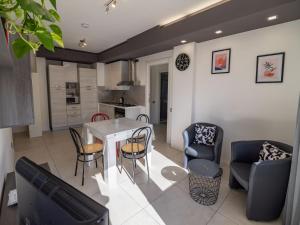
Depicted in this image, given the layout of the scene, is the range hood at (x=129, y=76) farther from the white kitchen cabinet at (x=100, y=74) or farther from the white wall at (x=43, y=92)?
the white wall at (x=43, y=92)

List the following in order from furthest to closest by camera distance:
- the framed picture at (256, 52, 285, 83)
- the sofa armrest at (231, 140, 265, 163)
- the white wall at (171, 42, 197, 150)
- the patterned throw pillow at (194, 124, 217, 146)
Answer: the white wall at (171, 42, 197, 150) < the patterned throw pillow at (194, 124, 217, 146) < the framed picture at (256, 52, 285, 83) < the sofa armrest at (231, 140, 265, 163)

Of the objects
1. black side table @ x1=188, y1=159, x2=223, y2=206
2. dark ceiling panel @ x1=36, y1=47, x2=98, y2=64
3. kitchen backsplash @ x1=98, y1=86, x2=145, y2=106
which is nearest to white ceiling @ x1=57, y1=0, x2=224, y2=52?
dark ceiling panel @ x1=36, y1=47, x2=98, y2=64

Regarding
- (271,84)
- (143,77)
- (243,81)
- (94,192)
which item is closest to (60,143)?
(94,192)

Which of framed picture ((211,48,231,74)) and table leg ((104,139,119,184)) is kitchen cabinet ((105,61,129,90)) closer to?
framed picture ((211,48,231,74))

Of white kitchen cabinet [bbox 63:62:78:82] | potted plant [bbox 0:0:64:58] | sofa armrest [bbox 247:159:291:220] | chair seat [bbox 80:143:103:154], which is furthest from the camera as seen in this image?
white kitchen cabinet [bbox 63:62:78:82]

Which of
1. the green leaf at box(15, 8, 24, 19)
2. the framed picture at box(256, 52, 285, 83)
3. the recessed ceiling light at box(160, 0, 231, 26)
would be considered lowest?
the green leaf at box(15, 8, 24, 19)

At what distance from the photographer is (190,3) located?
7.75 feet

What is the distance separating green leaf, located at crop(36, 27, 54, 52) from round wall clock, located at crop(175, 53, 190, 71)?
3.27 m

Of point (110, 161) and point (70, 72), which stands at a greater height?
point (70, 72)

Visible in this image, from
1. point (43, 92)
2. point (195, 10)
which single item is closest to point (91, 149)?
point (195, 10)

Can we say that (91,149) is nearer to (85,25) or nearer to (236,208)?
(236,208)

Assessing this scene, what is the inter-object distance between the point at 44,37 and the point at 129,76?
503cm

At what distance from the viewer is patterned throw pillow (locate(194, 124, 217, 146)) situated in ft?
9.63

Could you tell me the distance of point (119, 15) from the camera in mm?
2715
